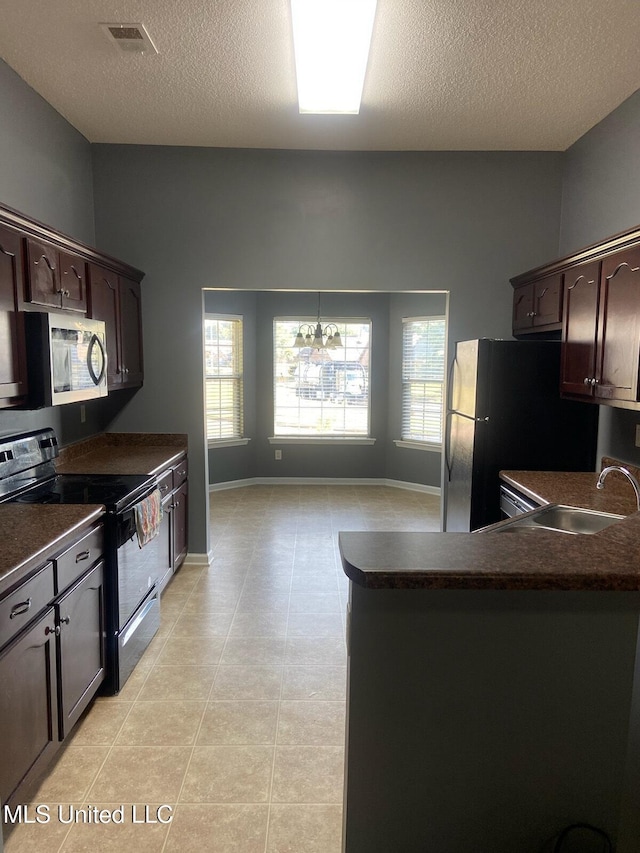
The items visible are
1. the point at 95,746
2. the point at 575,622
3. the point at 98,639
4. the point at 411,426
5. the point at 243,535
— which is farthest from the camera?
the point at 411,426

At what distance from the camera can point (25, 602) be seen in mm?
1746

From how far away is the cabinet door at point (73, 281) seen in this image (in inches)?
109

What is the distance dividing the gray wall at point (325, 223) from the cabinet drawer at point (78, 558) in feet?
6.52

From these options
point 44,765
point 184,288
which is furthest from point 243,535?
point 44,765

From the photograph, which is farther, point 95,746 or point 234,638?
point 234,638

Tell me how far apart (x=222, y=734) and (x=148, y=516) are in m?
1.12

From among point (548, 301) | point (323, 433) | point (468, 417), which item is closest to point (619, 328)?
point (548, 301)

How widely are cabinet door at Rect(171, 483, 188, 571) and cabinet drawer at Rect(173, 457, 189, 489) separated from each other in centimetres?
5

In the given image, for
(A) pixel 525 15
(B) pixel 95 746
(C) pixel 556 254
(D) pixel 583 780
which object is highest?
(A) pixel 525 15

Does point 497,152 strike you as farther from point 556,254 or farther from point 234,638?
point 234,638

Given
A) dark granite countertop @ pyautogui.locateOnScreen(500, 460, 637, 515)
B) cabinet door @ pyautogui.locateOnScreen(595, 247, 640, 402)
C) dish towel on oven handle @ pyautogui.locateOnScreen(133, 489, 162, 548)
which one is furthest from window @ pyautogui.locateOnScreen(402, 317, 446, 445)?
dish towel on oven handle @ pyautogui.locateOnScreen(133, 489, 162, 548)

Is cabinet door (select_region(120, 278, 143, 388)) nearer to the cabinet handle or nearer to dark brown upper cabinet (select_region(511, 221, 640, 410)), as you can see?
the cabinet handle

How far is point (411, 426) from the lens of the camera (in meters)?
6.63

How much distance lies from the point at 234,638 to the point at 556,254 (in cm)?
328
